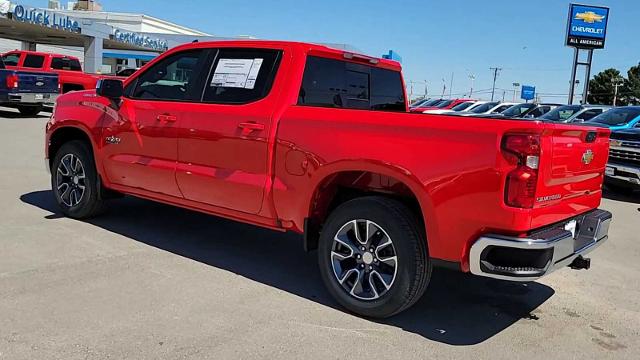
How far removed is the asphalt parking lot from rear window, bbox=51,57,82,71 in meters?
15.9

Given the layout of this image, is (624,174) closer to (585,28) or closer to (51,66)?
(51,66)

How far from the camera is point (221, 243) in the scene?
5.96 metres

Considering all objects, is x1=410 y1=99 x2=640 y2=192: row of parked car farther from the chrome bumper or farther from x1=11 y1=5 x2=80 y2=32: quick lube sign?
x1=11 y1=5 x2=80 y2=32: quick lube sign

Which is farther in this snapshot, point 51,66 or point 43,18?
point 43,18

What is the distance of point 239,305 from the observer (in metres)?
4.31

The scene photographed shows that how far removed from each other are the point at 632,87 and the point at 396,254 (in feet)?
262

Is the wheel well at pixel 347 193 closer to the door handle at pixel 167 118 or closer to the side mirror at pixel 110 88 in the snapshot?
the door handle at pixel 167 118

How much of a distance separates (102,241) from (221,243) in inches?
45.2

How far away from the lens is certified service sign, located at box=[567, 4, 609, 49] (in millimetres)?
34031

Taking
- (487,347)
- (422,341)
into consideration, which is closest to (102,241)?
(422,341)

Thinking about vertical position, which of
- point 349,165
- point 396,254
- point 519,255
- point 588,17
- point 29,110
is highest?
point 588,17

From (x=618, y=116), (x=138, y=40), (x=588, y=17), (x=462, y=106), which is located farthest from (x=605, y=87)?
(x=618, y=116)

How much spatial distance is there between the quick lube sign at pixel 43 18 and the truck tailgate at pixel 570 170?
98.6 ft

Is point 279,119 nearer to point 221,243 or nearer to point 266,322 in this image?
point 266,322
